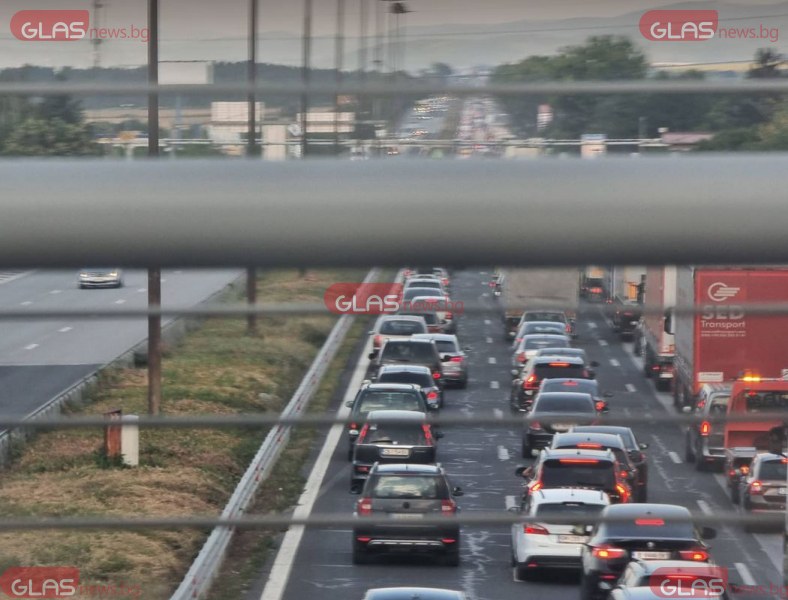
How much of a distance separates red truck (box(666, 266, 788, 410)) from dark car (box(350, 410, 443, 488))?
0.35m

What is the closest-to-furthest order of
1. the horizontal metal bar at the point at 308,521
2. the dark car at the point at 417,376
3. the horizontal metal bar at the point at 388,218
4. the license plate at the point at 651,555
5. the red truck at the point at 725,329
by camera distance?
1. the horizontal metal bar at the point at 388,218
2. the red truck at the point at 725,329
3. the horizontal metal bar at the point at 308,521
4. the license plate at the point at 651,555
5. the dark car at the point at 417,376

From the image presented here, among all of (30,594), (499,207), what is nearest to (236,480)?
(30,594)

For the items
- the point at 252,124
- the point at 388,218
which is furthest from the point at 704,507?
the point at 252,124

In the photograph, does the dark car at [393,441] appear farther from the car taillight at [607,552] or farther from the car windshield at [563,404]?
the car taillight at [607,552]

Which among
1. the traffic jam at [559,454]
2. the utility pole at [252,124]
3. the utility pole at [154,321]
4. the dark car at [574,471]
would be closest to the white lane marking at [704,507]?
the traffic jam at [559,454]

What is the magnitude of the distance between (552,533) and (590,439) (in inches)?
7.4

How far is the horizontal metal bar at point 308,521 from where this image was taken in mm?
1295

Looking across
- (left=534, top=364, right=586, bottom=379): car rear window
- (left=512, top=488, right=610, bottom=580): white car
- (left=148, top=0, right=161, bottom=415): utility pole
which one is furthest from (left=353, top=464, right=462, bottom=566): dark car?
(left=148, top=0, right=161, bottom=415): utility pole

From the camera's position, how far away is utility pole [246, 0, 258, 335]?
1.22 m

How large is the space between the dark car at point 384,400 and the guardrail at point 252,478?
0.07 meters

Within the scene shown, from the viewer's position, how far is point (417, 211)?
0.98m

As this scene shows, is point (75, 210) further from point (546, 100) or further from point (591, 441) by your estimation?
point (591, 441)

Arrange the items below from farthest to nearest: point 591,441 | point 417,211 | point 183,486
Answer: point 591,441
point 183,486
point 417,211

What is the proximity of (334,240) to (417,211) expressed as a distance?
9 cm
